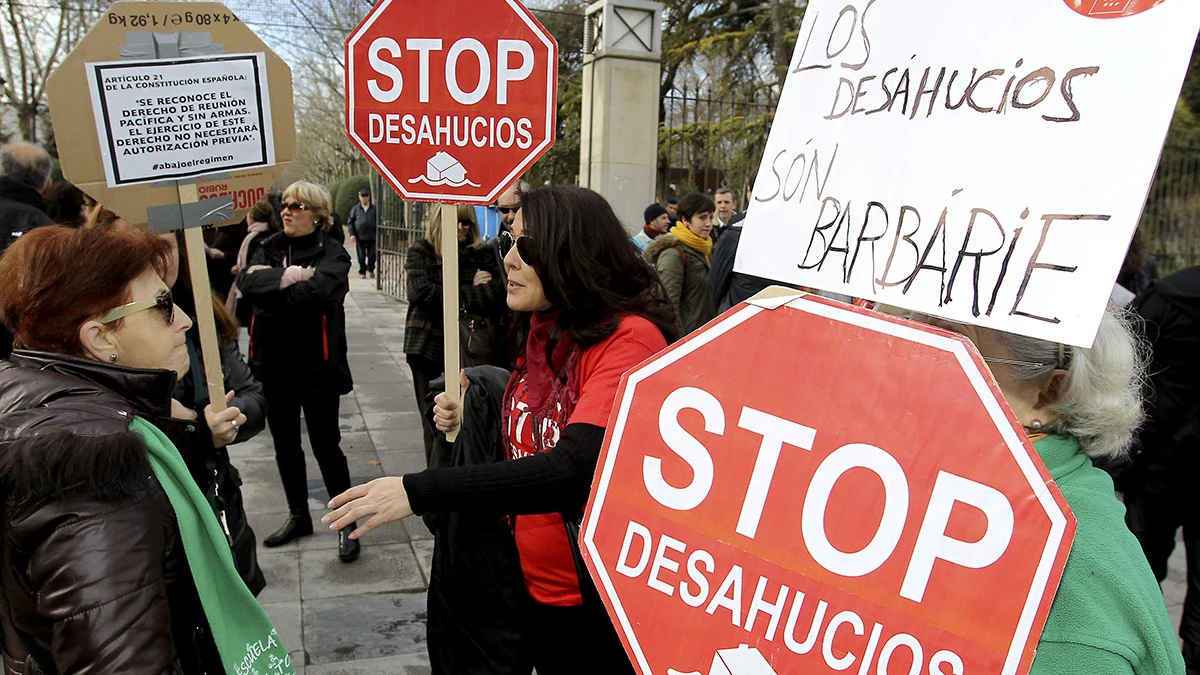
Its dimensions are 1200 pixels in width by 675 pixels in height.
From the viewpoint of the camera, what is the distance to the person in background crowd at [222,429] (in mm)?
2121

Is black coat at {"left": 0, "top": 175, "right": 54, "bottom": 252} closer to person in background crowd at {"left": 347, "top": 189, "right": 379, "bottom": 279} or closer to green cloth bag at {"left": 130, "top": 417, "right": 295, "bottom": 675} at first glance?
green cloth bag at {"left": 130, "top": 417, "right": 295, "bottom": 675}

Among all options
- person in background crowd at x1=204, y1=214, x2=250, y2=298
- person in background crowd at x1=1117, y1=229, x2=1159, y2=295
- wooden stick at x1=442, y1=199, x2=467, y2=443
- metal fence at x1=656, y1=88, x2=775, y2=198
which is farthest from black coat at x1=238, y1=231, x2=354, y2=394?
metal fence at x1=656, y1=88, x2=775, y2=198

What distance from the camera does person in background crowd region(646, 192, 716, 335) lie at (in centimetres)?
600

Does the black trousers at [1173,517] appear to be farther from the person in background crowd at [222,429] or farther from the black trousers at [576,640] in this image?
the person in background crowd at [222,429]

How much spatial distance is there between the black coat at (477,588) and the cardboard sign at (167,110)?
1.05 meters

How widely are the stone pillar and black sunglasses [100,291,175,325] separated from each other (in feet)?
24.9

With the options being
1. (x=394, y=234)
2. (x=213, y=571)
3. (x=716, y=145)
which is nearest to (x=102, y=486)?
(x=213, y=571)

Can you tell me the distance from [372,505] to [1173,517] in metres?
2.96

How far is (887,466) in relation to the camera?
1.16m

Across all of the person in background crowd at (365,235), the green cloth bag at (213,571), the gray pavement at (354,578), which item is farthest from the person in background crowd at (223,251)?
the person in background crowd at (365,235)

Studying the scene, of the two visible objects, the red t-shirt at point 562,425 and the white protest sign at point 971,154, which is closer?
the white protest sign at point 971,154

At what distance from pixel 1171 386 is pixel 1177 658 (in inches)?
92.2

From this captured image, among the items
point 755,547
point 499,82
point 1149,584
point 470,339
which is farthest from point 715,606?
point 470,339

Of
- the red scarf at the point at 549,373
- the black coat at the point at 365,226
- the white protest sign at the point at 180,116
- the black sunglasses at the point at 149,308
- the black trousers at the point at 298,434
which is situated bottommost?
the black coat at the point at 365,226
